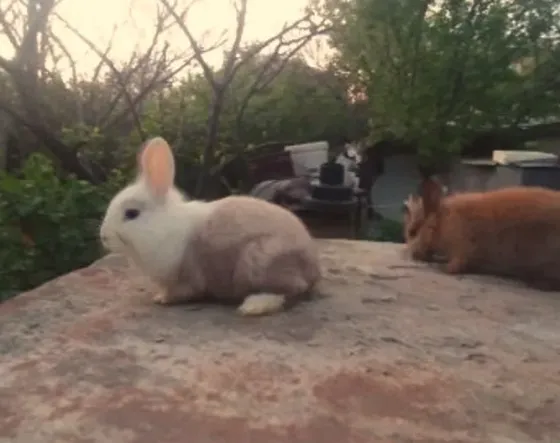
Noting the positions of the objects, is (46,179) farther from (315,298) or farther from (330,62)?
(330,62)

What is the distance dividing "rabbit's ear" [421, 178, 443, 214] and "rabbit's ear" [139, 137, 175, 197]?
0.68 metres

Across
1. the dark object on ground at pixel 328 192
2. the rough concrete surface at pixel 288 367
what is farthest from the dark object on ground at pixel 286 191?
the rough concrete surface at pixel 288 367

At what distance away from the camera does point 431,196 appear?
6.39 ft

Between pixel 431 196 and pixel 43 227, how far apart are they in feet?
3.33

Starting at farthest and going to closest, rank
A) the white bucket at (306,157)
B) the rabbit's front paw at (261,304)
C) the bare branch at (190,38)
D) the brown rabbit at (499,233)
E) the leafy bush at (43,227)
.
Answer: the white bucket at (306,157)
the bare branch at (190,38)
the leafy bush at (43,227)
the brown rabbit at (499,233)
the rabbit's front paw at (261,304)

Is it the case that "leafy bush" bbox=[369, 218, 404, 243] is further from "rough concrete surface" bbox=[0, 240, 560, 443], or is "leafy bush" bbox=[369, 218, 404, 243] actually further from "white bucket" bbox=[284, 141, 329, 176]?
"rough concrete surface" bbox=[0, 240, 560, 443]

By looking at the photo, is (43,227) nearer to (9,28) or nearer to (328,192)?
(9,28)

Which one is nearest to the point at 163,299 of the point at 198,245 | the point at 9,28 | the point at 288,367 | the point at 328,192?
the point at 198,245

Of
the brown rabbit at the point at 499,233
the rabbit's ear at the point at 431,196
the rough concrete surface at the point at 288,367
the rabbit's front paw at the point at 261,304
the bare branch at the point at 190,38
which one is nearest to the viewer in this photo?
the rough concrete surface at the point at 288,367

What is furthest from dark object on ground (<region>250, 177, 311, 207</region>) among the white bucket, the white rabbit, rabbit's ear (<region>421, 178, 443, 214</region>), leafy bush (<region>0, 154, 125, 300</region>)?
the white rabbit

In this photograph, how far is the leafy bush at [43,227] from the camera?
2125 mm

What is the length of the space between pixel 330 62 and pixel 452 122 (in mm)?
582

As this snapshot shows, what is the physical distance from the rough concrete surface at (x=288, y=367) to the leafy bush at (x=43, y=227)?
1.59 ft

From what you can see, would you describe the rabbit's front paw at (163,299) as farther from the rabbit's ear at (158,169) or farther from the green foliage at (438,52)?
the green foliage at (438,52)
